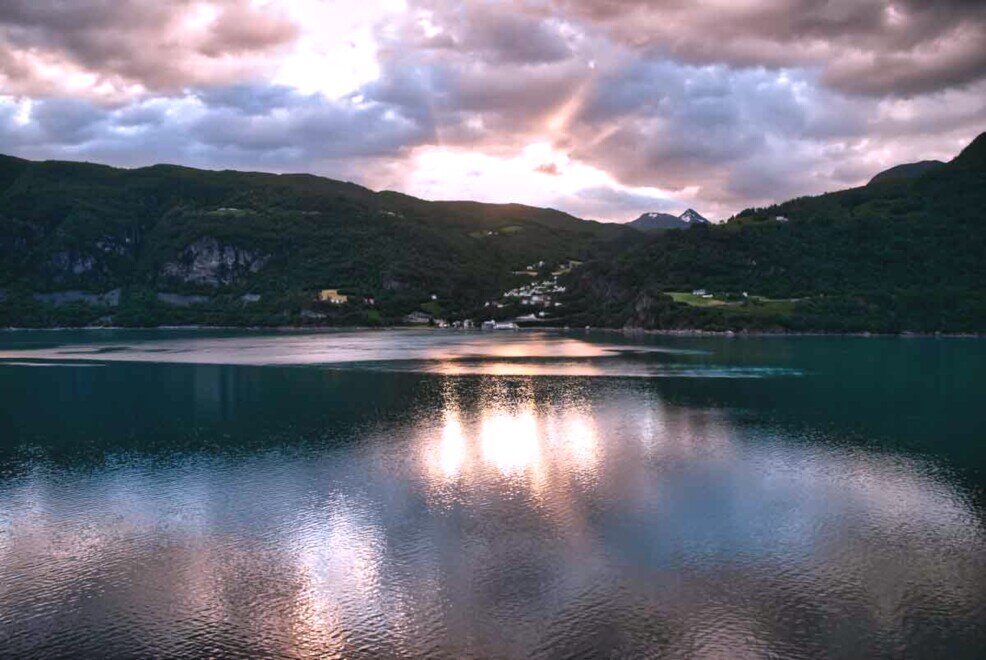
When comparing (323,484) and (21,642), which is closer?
(21,642)

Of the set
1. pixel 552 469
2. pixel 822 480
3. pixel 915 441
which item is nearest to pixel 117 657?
pixel 552 469

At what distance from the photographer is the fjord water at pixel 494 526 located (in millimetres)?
23312

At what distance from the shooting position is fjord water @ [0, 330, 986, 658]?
23.3 metres

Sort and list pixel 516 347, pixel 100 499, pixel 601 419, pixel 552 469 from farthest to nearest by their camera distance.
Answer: pixel 516 347 < pixel 601 419 < pixel 552 469 < pixel 100 499

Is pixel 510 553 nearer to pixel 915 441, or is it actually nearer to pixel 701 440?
pixel 701 440

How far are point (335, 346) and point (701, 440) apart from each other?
12184 centimetres

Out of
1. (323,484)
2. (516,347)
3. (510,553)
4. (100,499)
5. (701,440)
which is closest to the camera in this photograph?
(510,553)

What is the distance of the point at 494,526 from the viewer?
33.8 metres

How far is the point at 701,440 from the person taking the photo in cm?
5491

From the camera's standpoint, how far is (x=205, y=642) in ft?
73.6

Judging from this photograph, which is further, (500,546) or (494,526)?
(494,526)

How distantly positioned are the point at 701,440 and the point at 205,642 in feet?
136

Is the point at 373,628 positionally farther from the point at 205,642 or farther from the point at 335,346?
the point at 335,346

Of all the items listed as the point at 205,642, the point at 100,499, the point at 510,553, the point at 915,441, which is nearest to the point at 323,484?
the point at 100,499
